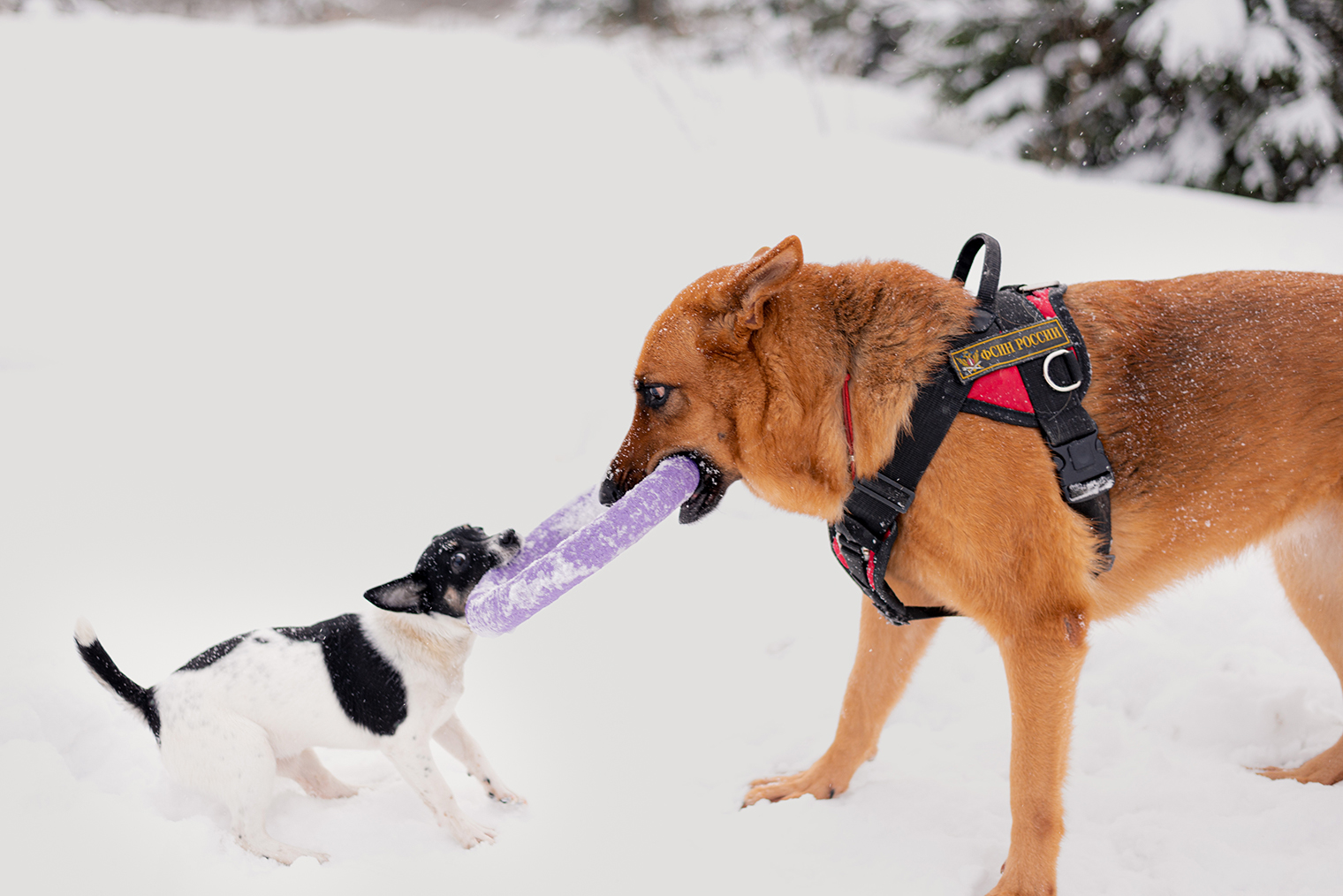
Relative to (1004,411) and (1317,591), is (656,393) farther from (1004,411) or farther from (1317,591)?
(1317,591)

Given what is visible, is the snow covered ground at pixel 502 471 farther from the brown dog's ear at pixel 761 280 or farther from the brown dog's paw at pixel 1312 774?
the brown dog's ear at pixel 761 280

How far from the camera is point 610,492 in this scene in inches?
106

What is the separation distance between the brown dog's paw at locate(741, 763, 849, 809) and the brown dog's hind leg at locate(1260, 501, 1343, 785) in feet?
5.16

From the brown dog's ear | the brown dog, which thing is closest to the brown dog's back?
the brown dog

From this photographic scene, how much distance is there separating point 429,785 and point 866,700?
62.9 inches

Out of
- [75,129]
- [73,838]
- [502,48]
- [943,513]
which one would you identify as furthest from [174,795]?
[502,48]

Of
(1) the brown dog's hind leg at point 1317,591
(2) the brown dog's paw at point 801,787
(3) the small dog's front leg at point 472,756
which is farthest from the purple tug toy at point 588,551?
(1) the brown dog's hind leg at point 1317,591

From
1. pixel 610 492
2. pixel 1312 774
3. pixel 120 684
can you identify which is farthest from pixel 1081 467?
pixel 120 684

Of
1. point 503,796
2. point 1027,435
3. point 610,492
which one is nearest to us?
point 1027,435

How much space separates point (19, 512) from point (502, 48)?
7.72 meters

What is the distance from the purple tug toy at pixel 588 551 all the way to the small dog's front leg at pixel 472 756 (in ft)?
2.35

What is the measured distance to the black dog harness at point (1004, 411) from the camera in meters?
2.32

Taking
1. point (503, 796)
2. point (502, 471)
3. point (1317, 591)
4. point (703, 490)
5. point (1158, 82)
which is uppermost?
point (703, 490)

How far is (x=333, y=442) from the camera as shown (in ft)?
17.8
